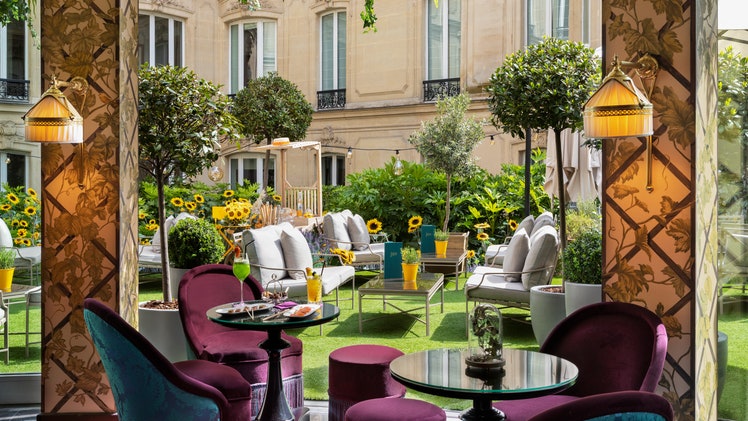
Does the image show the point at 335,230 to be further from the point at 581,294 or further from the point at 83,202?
the point at 83,202

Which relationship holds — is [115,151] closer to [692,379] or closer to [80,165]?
[80,165]

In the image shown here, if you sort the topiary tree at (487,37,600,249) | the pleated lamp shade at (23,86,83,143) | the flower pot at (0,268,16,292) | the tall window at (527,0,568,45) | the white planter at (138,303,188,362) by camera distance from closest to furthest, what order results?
1. the pleated lamp shade at (23,86,83,143)
2. the flower pot at (0,268,16,292)
3. the white planter at (138,303,188,362)
4. the topiary tree at (487,37,600,249)
5. the tall window at (527,0,568,45)

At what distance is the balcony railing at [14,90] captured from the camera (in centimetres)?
421

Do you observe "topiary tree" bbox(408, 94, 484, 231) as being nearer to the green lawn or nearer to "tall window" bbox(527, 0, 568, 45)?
the green lawn

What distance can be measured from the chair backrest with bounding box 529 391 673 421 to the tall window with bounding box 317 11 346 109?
47.8 ft

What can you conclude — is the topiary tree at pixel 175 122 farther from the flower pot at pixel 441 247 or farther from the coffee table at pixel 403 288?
the flower pot at pixel 441 247

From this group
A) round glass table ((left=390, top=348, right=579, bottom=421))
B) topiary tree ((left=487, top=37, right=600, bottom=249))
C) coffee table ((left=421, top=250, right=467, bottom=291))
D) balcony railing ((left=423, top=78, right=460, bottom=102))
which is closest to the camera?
round glass table ((left=390, top=348, right=579, bottom=421))

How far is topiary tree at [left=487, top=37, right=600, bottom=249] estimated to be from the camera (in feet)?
18.2

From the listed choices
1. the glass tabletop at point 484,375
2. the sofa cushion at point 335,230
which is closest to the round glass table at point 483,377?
the glass tabletop at point 484,375

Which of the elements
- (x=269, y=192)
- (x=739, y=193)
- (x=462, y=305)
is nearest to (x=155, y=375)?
(x=739, y=193)

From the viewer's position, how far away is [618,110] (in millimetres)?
3000

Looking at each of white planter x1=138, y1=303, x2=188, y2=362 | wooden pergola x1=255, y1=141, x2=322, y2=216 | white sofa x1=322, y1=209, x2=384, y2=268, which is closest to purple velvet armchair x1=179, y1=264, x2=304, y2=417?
white planter x1=138, y1=303, x2=188, y2=362

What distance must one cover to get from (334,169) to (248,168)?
7.70 feet

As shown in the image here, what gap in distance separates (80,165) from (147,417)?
1589 millimetres
